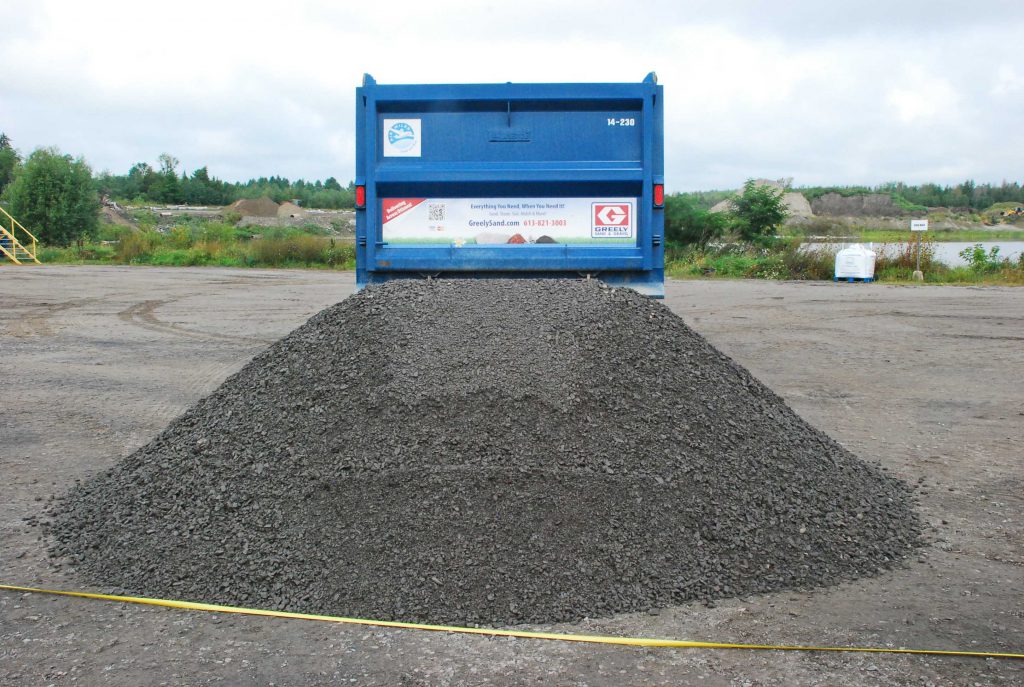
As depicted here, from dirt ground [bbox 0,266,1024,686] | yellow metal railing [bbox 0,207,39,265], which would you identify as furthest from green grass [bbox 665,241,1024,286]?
yellow metal railing [bbox 0,207,39,265]

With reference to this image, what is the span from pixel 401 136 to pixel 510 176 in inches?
37.8

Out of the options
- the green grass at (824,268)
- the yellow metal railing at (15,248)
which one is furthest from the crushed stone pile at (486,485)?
the yellow metal railing at (15,248)

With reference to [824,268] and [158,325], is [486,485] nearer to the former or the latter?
[158,325]

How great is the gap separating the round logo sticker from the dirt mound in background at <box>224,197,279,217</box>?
58998 millimetres

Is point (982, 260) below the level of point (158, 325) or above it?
above

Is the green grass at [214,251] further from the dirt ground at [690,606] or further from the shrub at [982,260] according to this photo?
the shrub at [982,260]

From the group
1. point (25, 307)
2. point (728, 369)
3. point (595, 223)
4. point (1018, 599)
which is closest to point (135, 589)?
point (728, 369)

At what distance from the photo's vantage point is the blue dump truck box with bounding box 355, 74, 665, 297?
7430 millimetres

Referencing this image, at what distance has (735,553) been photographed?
4.19 meters

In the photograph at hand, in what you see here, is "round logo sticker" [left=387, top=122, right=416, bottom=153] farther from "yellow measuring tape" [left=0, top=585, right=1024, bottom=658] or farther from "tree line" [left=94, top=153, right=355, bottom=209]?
"tree line" [left=94, top=153, right=355, bottom=209]

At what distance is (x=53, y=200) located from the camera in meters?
41.8

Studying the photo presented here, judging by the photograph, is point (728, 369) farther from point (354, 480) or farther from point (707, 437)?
point (354, 480)

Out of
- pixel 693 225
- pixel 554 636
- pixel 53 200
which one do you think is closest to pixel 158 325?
pixel 554 636

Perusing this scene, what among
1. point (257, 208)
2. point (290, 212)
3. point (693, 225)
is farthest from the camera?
point (257, 208)
